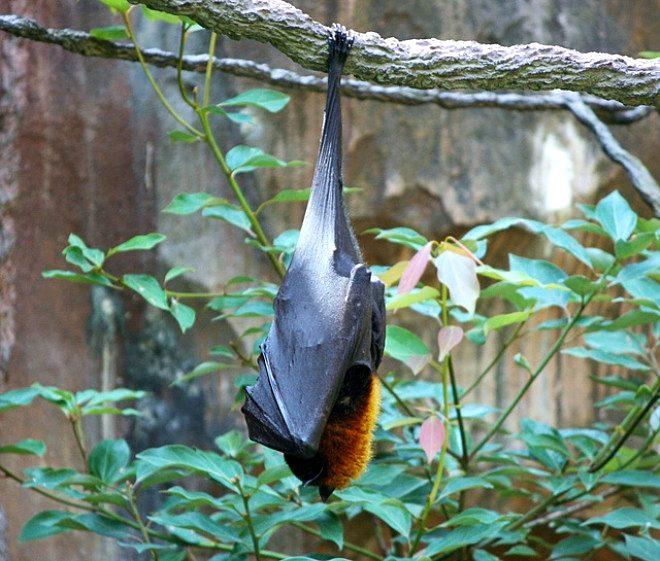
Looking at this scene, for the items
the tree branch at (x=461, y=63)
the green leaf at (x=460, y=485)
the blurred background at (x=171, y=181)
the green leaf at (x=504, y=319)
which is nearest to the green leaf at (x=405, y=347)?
the green leaf at (x=504, y=319)

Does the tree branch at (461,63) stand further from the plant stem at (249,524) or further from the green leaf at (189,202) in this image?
the plant stem at (249,524)

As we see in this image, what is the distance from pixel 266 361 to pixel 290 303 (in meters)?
0.18

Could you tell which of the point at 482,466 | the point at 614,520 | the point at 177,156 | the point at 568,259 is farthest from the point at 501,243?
the point at 614,520

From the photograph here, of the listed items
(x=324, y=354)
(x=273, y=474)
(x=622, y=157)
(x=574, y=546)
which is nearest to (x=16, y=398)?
(x=273, y=474)

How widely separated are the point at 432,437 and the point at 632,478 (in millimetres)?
851

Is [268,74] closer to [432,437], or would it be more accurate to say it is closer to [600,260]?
[600,260]

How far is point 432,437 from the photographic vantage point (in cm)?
234

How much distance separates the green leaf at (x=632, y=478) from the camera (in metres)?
2.73

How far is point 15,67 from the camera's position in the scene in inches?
157

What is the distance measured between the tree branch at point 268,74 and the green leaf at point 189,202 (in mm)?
671

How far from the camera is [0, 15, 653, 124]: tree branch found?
3141 millimetres

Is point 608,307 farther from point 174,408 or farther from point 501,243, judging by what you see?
point 174,408

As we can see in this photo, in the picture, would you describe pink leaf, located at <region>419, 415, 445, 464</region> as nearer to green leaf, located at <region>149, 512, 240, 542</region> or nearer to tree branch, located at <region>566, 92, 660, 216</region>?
green leaf, located at <region>149, 512, 240, 542</region>

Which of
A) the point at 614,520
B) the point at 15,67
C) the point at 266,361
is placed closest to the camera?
the point at 266,361
